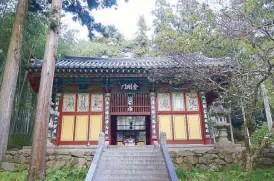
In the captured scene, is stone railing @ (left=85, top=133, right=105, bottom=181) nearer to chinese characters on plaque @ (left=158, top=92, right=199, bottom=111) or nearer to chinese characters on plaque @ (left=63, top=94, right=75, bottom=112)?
chinese characters on plaque @ (left=63, top=94, right=75, bottom=112)

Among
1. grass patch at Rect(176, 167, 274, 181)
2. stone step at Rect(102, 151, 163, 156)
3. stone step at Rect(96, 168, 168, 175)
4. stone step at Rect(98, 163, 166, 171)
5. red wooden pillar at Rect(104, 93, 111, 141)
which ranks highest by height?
red wooden pillar at Rect(104, 93, 111, 141)

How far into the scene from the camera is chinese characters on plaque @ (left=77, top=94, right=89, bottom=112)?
1020 cm

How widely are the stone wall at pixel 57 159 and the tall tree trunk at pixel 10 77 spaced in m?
0.38

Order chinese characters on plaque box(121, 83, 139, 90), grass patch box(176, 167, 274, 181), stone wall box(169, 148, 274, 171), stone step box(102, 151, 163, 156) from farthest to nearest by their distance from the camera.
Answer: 1. chinese characters on plaque box(121, 83, 139, 90)
2. stone wall box(169, 148, 274, 171)
3. stone step box(102, 151, 163, 156)
4. grass patch box(176, 167, 274, 181)

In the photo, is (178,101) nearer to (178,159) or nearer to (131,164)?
(178,159)

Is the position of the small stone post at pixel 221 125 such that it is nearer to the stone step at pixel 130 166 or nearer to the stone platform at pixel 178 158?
the stone platform at pixel 178 158

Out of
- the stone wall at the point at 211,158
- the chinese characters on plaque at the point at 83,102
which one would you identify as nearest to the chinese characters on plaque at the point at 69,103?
the chinese characters on plaque at the point at 83,102

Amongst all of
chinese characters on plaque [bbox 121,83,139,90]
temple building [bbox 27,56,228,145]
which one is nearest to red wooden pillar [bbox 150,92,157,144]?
temple building [bbox 27,56,228,145]

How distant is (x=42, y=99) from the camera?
661 cm

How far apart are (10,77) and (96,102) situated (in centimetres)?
350

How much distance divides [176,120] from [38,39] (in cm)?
762

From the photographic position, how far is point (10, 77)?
8242mm

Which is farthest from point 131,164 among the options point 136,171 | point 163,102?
point 163,102

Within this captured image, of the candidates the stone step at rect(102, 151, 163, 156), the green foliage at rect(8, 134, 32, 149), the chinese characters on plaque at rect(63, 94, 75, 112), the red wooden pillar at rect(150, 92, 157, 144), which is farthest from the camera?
the green foliage at rect(8, 134, 32, 149)
